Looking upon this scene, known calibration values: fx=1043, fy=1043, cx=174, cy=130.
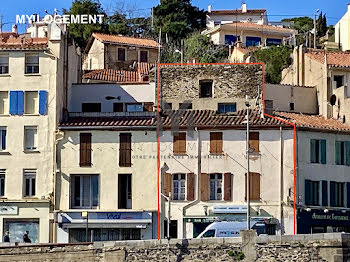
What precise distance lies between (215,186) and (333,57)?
17.6 meters

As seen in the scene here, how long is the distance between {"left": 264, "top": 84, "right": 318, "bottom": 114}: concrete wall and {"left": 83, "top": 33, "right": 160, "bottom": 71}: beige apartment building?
20849 mm

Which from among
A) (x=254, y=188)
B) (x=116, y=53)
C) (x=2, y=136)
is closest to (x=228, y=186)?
(x=254, y=188)

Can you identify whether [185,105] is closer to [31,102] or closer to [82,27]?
[31,102]

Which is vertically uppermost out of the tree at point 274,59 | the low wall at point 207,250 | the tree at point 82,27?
the tree at point 82,27

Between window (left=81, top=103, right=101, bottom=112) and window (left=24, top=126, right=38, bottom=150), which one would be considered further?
window (left=81, top=103, right=101, bottom=112)

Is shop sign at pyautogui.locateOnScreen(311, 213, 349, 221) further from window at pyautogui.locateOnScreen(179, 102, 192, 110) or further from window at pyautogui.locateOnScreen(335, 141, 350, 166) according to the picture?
window at pyautogui.locateOnScreen(179, 102, 192, 110)

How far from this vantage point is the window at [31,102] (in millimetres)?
59812

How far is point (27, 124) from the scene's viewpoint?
59625 mm

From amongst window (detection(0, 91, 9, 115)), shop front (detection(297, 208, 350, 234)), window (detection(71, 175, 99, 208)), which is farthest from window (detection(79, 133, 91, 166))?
shop front (detection(297, 208, 350, 234))

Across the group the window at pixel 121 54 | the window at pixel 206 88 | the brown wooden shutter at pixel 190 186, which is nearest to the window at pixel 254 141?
the brown wooden shutter at pixel 190 186

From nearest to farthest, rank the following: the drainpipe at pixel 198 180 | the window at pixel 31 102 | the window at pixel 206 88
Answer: the drainpipe at pixel 198 180 < the window at pixel 31 102 < the window at pixel 206 88

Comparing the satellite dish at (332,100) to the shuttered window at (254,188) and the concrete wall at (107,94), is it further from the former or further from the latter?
the concrete wall at (107,94)

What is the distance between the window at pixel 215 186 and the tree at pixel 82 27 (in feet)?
130

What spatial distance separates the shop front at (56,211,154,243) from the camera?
57.7 m
